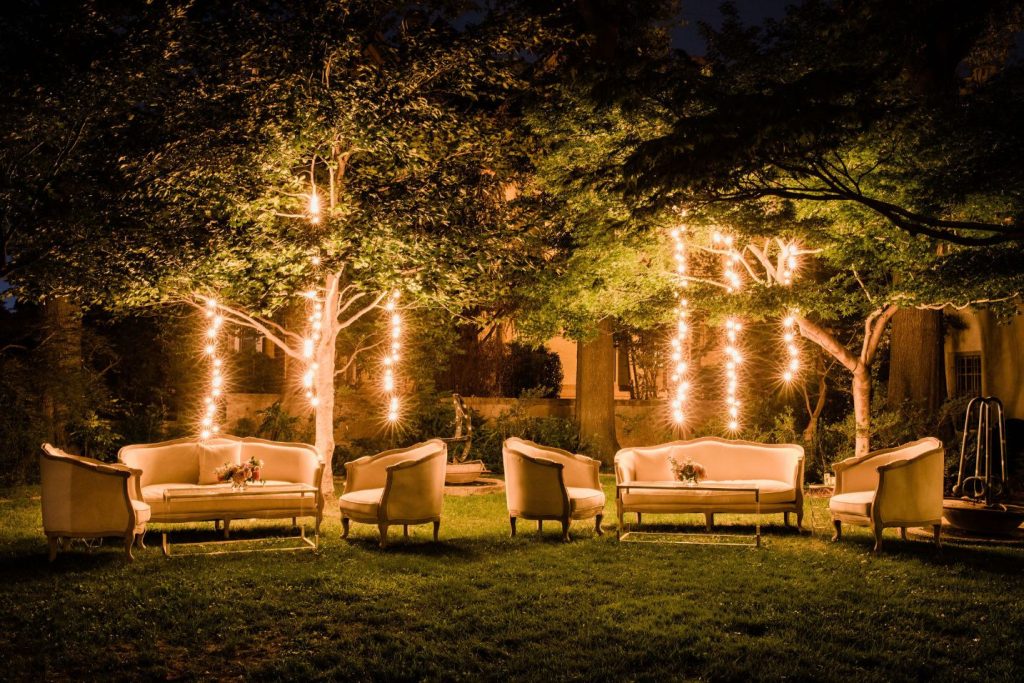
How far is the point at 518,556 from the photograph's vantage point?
7395mm

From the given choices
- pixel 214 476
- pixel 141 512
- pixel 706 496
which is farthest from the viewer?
pixel 214 476

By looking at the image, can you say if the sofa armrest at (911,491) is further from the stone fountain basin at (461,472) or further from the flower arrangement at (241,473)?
the stone fountain basin at (461,472)

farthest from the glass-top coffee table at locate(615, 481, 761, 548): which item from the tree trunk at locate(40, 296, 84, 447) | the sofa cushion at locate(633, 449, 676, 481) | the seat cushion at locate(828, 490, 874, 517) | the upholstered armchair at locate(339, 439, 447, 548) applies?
the tree trunk at locate(40, 296, 84, 447)

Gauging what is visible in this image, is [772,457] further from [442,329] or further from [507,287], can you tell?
[442,329]

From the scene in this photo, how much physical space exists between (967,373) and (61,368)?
16.3 metres

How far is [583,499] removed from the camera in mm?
8461

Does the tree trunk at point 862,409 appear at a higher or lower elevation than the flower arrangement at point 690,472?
higher

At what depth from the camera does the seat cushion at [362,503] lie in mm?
7984

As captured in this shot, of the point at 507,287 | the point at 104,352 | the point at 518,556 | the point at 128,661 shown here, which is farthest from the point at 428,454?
the point at 104,352

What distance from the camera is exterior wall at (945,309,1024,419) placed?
1466cm

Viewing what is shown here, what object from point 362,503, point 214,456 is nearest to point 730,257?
point 362,503

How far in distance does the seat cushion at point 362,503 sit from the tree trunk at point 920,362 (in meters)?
8.32

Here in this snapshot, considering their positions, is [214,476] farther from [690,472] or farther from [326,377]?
[690,472]

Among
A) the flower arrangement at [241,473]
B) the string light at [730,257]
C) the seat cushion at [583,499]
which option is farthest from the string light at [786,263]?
the flower arrangement at [241,473]
